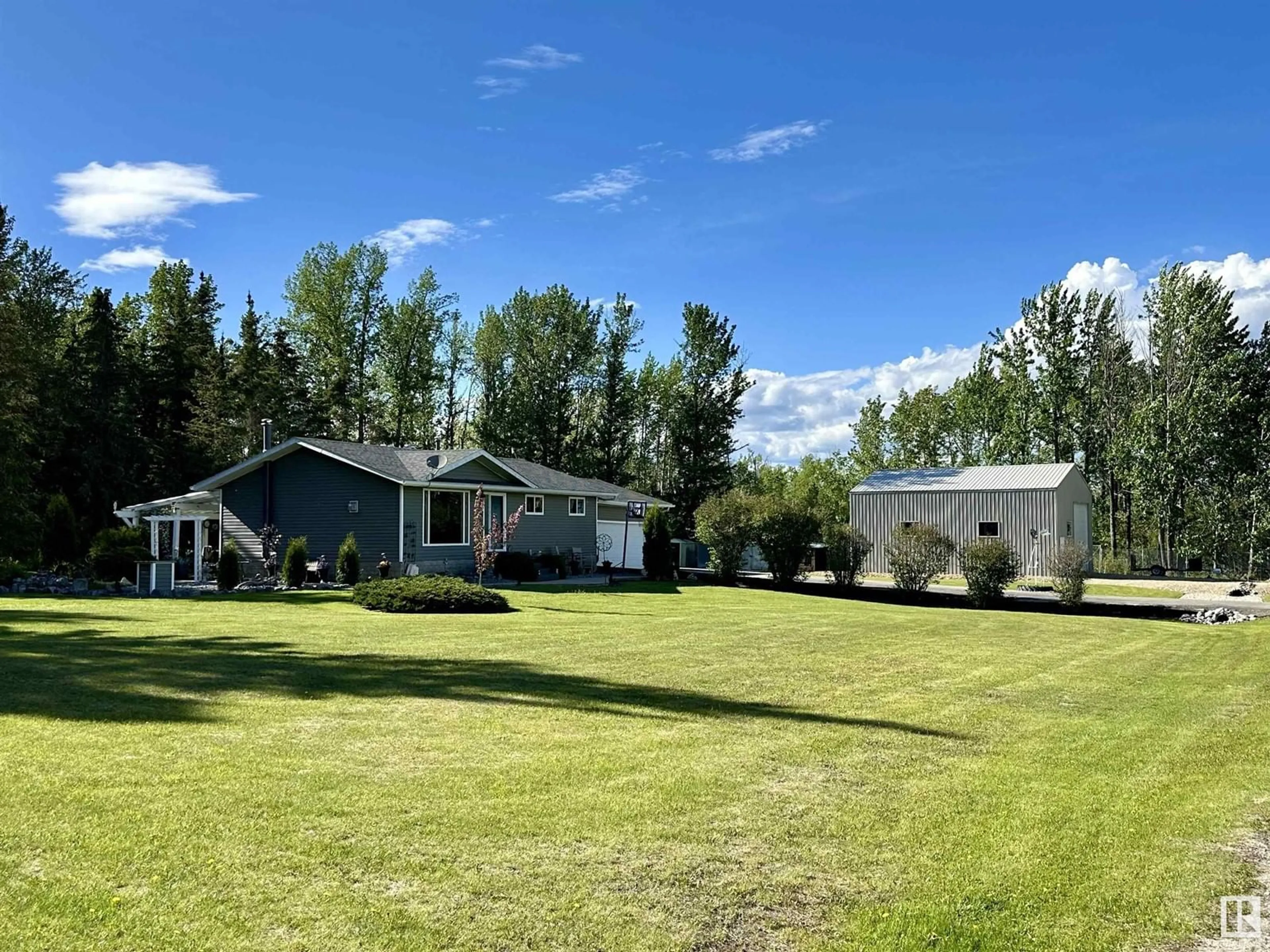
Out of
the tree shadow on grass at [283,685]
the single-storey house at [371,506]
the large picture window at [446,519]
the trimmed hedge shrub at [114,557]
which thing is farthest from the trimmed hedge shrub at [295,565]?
the tree shadow on grass at [283,685]

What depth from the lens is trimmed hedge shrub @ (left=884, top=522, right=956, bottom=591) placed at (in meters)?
24.8

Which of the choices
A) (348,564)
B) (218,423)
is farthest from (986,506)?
(218,423)

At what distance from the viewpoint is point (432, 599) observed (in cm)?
1698

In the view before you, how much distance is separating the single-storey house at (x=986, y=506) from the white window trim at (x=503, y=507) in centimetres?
1340

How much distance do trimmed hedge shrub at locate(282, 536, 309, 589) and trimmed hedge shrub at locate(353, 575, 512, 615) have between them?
20.8 feet

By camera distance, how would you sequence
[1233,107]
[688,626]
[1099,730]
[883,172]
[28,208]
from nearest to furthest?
1. [1099,730]
2. [688,626]
3. [1233,107]
4. [883,172]
5. [28,208]

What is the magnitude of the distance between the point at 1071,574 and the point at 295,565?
19117 mm

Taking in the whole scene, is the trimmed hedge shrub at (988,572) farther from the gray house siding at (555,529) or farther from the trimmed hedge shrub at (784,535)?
the gray house siding at (555,529)

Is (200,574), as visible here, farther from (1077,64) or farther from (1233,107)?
(1233,107)

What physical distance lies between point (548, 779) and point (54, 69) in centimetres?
1793

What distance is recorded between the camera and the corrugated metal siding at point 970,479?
3319cm

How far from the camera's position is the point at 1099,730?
7.54 meters

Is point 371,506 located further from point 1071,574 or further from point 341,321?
point 341,321

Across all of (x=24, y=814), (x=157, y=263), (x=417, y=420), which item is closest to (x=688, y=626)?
(x=24, y=814)
